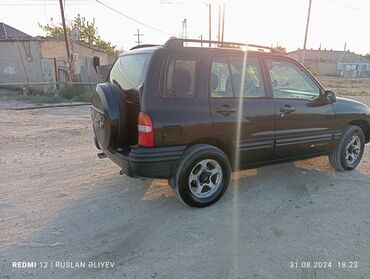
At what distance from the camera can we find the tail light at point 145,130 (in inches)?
124

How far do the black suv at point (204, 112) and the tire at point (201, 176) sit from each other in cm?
1

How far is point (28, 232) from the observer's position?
3117 millimetres

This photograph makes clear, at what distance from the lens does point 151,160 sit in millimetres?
3244

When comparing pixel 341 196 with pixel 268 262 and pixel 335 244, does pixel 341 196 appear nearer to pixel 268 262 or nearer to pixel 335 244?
pixel 335 244

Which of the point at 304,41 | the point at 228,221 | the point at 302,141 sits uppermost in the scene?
the point at 304,41

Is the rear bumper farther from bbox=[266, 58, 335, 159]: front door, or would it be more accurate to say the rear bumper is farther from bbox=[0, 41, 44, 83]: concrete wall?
bbox=[0, 41, 44, 83]: concrete wall

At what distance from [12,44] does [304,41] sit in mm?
23477

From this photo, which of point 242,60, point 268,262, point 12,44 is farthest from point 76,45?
point 268,262

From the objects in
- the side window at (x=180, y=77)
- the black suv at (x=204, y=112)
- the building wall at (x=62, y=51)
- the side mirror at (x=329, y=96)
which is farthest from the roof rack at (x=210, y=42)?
the building wall at (x=62, y=51)

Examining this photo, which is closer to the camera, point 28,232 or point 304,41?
point 28,232

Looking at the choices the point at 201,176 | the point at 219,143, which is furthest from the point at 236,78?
the point at 201,176

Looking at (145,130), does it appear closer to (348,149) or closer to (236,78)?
(236,78)

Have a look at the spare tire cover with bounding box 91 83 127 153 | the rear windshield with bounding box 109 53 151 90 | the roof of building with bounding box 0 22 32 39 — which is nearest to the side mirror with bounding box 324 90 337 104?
the rear windshield with bounding box 109 53 151 90

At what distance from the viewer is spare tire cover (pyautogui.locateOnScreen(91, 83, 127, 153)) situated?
335 cm
